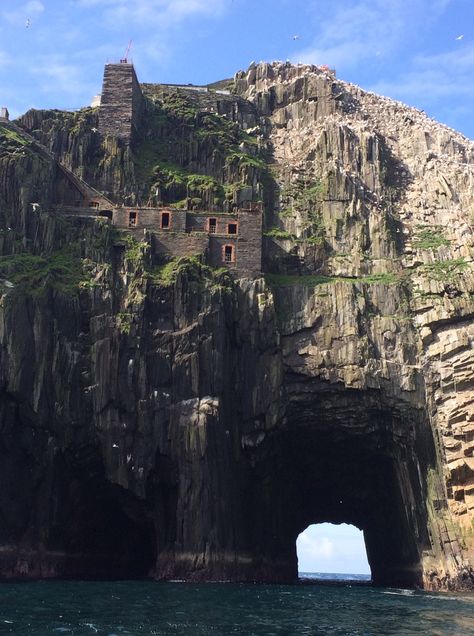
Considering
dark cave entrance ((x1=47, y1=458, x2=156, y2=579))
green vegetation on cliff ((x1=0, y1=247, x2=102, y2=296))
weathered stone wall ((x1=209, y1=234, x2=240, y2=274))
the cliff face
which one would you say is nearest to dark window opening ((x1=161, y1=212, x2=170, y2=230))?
the cliff face

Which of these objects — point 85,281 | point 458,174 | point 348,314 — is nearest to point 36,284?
point 85,281

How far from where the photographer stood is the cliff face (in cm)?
7169

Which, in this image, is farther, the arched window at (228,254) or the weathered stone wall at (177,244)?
the arched window at (228,254)

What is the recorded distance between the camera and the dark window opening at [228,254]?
270ft

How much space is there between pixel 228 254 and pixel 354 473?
2690 cm

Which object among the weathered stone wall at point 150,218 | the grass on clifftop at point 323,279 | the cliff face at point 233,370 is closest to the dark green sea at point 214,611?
the cliff face at point 233,370

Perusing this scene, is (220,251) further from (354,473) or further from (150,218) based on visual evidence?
(354,473)

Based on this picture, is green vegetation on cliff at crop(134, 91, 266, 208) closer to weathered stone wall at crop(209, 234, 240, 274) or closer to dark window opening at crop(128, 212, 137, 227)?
dark window opening at crop(128, 212, 137, 227)

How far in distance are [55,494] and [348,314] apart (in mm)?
30887

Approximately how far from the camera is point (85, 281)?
253 feet

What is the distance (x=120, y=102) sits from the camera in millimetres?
96750

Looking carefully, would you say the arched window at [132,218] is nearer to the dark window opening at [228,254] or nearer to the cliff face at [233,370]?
the cliff face at [233,370]

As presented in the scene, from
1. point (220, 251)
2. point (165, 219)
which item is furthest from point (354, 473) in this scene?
point (165, 219)

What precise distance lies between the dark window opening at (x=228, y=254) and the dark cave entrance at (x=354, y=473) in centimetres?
1541
